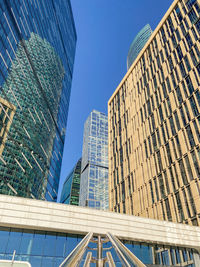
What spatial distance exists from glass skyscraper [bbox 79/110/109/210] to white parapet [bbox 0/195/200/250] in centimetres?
9920

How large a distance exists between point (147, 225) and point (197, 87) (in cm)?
2707

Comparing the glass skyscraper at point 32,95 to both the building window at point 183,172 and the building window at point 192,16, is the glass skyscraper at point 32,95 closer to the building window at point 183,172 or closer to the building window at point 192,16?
the building window at point 183,172

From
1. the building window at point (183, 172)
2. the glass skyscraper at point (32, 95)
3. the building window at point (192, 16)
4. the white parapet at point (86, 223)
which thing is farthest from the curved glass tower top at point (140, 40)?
the white parapet at point (86, 223)

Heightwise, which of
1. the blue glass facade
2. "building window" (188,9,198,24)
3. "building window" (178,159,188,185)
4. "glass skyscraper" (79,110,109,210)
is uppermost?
"glass skyscraper" (79,110,109,210)

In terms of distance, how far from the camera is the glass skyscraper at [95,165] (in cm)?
12662

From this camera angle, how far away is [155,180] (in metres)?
47.4

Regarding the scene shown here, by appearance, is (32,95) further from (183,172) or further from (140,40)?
(140,40)

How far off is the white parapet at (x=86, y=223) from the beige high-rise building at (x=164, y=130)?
390 inches

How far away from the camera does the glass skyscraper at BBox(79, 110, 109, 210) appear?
126625 millimetres

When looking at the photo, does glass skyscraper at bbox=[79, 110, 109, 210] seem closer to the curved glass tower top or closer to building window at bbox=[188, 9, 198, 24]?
the curved glass tower top

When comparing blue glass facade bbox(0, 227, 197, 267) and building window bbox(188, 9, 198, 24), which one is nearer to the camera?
blue glass facade bbox(0, 227, 197, 267)

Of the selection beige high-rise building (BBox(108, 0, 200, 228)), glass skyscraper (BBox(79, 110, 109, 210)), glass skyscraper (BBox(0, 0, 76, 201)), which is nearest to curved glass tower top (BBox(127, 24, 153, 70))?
glass skyscraper (BBox(79, 110, 109, 210))

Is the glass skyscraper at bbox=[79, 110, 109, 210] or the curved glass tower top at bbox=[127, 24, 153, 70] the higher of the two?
the curved glass tower top at bbox=[127, 24, 153, 70]

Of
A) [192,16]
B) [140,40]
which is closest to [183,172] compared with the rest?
[192,16]
